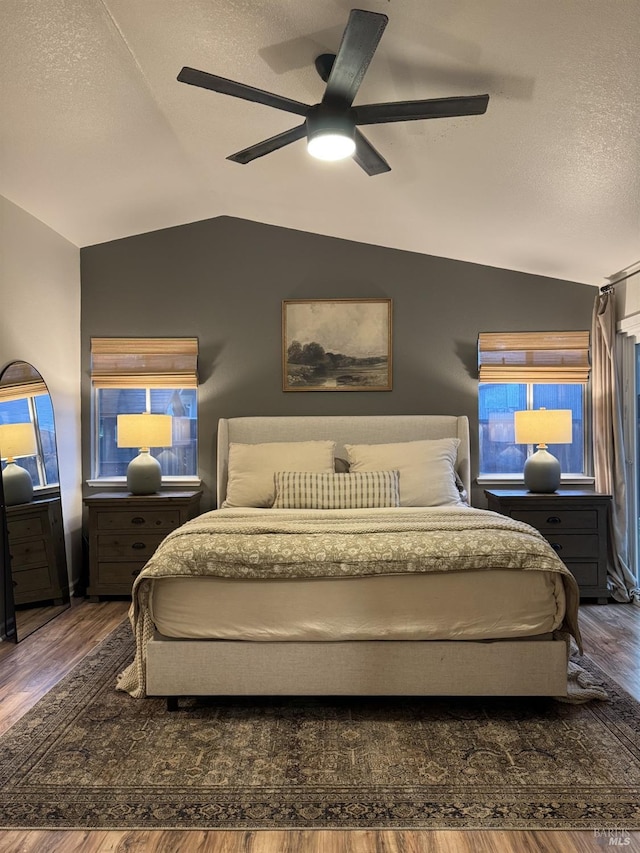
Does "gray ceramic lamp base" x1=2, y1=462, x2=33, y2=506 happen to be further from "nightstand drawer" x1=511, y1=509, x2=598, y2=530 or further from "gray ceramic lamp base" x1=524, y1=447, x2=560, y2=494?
"gray ceramic lamp base" x1=524, y1=447, x2=560, y2=494

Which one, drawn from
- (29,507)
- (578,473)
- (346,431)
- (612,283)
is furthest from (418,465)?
(29,507)

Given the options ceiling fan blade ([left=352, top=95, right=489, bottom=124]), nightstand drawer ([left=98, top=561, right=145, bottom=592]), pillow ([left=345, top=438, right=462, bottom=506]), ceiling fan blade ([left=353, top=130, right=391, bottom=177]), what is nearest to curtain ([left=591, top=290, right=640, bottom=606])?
pillow ([left=345, top=438, right=462, bottom=506])

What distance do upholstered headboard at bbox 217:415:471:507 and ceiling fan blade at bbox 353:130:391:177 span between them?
87.6 inches

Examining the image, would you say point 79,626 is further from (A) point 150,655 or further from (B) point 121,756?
(B) point 121,756

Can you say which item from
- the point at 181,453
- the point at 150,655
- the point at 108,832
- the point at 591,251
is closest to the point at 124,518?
the point at 181,453

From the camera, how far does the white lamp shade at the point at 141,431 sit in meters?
4.53

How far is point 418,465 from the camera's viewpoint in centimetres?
425

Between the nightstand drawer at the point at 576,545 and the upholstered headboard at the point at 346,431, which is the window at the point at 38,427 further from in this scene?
the nightstand drawer at the point at 576,545

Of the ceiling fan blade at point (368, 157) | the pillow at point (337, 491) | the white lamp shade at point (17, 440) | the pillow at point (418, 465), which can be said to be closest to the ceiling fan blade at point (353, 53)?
the ceiling fan blade at point (368, 157)

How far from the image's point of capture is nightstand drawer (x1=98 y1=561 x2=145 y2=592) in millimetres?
4453

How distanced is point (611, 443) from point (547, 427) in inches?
21.7

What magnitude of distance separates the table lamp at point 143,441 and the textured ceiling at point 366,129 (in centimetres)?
149

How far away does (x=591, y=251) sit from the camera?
4203 mm

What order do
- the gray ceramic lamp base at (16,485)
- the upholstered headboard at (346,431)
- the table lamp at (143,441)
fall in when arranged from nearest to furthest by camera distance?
the gray ceramic lamp base at (16,485) < the table lamp at (143,441) < the upholstered headboard at (346,431)
